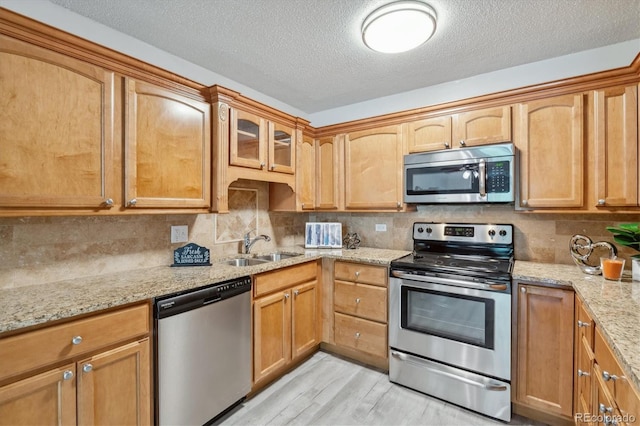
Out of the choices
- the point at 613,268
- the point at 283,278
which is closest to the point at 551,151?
the point at 613,268

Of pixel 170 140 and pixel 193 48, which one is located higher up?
pixel 193 48

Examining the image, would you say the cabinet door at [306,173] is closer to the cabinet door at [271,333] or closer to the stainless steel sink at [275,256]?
the stainless steel sink at [275,256]

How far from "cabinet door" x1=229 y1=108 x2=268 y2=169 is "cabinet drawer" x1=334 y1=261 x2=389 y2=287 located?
1107mm

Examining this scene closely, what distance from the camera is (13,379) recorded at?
1146 millimetres

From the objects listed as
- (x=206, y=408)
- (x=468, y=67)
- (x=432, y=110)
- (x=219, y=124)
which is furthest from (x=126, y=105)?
(x=468, y=67)

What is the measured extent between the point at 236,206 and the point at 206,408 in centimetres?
155

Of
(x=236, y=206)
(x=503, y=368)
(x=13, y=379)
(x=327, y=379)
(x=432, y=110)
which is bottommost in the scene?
(x=327, y=379)

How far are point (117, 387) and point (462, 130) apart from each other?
8.99ft

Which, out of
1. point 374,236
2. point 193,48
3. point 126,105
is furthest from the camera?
point 374,236

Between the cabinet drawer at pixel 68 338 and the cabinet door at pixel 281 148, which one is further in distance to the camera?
the cabinet door at pixel 281 148

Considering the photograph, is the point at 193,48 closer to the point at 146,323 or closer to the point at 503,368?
the point at 146,323

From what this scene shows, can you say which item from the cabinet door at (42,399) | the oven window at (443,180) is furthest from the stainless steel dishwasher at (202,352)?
the oven window at (443,180)

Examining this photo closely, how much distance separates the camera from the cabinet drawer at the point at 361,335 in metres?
2.43

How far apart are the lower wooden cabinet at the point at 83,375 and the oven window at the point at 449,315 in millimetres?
1729
